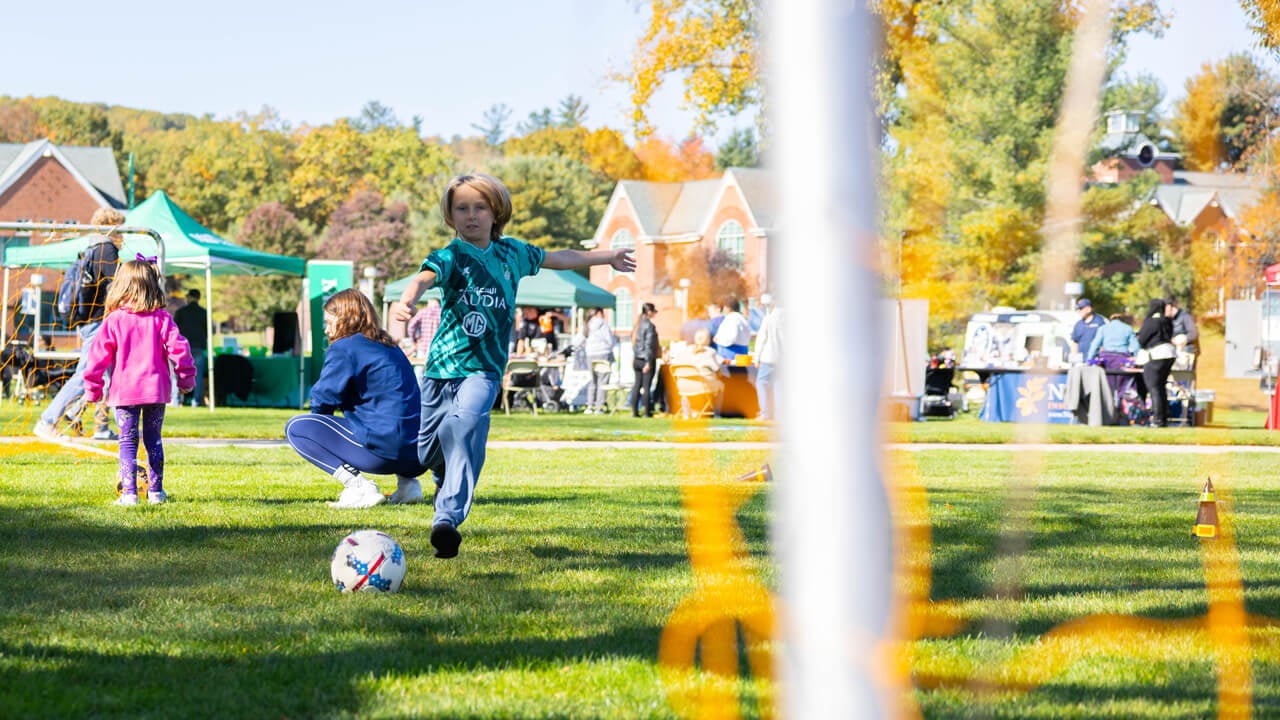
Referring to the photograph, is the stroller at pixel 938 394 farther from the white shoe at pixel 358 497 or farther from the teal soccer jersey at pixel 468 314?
the teal soccer jersey at pixel 468 314

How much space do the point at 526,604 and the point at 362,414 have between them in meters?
2.80

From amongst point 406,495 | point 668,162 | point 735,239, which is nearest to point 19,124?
point 406,495

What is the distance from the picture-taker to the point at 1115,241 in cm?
1413

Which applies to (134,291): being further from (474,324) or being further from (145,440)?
(474,324)

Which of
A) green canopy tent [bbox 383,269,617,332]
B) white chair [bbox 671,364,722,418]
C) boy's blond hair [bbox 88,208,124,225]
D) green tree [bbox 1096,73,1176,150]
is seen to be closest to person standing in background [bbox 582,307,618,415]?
green canopy tent [bbox 383,269,617,332]

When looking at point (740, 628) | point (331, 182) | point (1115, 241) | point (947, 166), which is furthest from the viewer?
point (331, 182)

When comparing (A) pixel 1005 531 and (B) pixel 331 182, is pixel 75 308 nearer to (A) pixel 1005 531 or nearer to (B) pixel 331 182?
(A) pixel 1005 531

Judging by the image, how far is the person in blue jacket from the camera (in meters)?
7.63

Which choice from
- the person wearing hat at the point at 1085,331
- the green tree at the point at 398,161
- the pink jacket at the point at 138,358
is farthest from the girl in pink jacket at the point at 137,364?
the green tree at the point at 398,161

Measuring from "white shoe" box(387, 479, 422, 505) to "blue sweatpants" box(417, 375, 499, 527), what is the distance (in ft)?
6.97

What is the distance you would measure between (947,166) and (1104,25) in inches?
188

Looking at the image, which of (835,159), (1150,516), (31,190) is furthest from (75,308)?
(31,190)

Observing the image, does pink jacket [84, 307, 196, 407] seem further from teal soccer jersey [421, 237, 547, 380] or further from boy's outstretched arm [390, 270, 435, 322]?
boy's outstretched arm [390, 270, 435, 322]

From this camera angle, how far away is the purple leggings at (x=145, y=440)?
25.9ft
